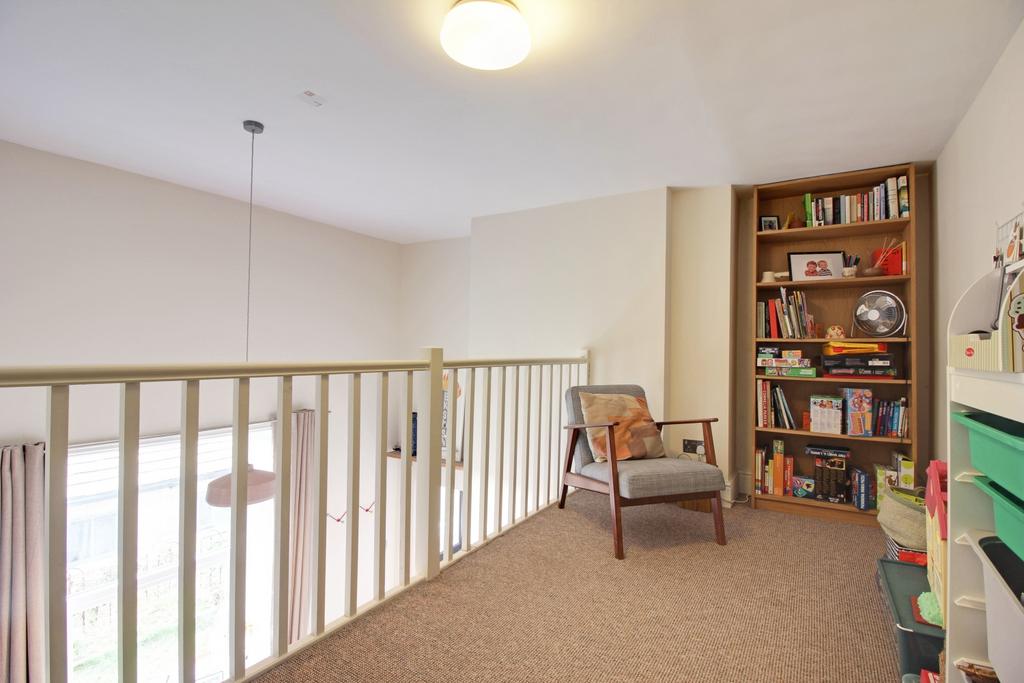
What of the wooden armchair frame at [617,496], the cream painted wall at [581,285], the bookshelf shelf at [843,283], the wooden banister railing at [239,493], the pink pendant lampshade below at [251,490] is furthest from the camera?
the cream painted wall at [581,285]

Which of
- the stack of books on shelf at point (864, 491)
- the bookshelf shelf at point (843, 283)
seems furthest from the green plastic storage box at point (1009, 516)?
the bookshelf shelf at point (843, 283)

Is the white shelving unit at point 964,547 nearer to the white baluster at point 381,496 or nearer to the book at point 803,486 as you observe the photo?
the white baluster at point 381,496

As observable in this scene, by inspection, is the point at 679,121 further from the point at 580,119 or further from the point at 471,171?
the point at 471,171

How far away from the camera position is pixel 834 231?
2.99 meters

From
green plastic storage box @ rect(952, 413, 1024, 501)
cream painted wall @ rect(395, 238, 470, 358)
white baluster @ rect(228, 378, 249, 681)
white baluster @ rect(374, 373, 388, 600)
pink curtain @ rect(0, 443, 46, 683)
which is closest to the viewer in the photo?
green plastic storage box @ rect(952, 413, 1024, 501)

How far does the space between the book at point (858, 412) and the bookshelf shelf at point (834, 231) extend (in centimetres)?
98

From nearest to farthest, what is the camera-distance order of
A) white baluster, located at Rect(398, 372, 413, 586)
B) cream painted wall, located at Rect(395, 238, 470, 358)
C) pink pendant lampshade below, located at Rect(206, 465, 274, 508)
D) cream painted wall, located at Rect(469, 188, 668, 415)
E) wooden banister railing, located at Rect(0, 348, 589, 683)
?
1. wooden banister railing, located at Rect(0, 348, 589, 683)
2. white baluster, located at Rect(398, 372, 413, 586)
3. pink pendant lampshade below, located at Rect(206, 465, 274, 508)
4. cream painted wall, located at Rect(469, 188, 668, 415)
5. cream painted wall, located at Rect(395, 238, 470, 358)

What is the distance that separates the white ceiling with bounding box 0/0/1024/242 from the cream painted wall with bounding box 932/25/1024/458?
0.10m

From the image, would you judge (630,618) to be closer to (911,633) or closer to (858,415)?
(911,633)

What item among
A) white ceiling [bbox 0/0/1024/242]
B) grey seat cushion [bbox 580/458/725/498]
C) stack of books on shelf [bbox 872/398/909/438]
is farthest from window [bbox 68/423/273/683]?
stack of books on shelf [bbox 872/398/909/438]

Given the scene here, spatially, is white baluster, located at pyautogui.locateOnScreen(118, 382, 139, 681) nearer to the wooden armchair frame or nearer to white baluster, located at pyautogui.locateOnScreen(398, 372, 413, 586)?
white baluster, located at pyautogui.locateOnScreen(398, 372, 413, 586)

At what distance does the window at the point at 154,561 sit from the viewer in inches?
121

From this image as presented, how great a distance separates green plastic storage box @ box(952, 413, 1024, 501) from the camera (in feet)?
2.87

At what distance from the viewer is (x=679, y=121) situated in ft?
7.68
